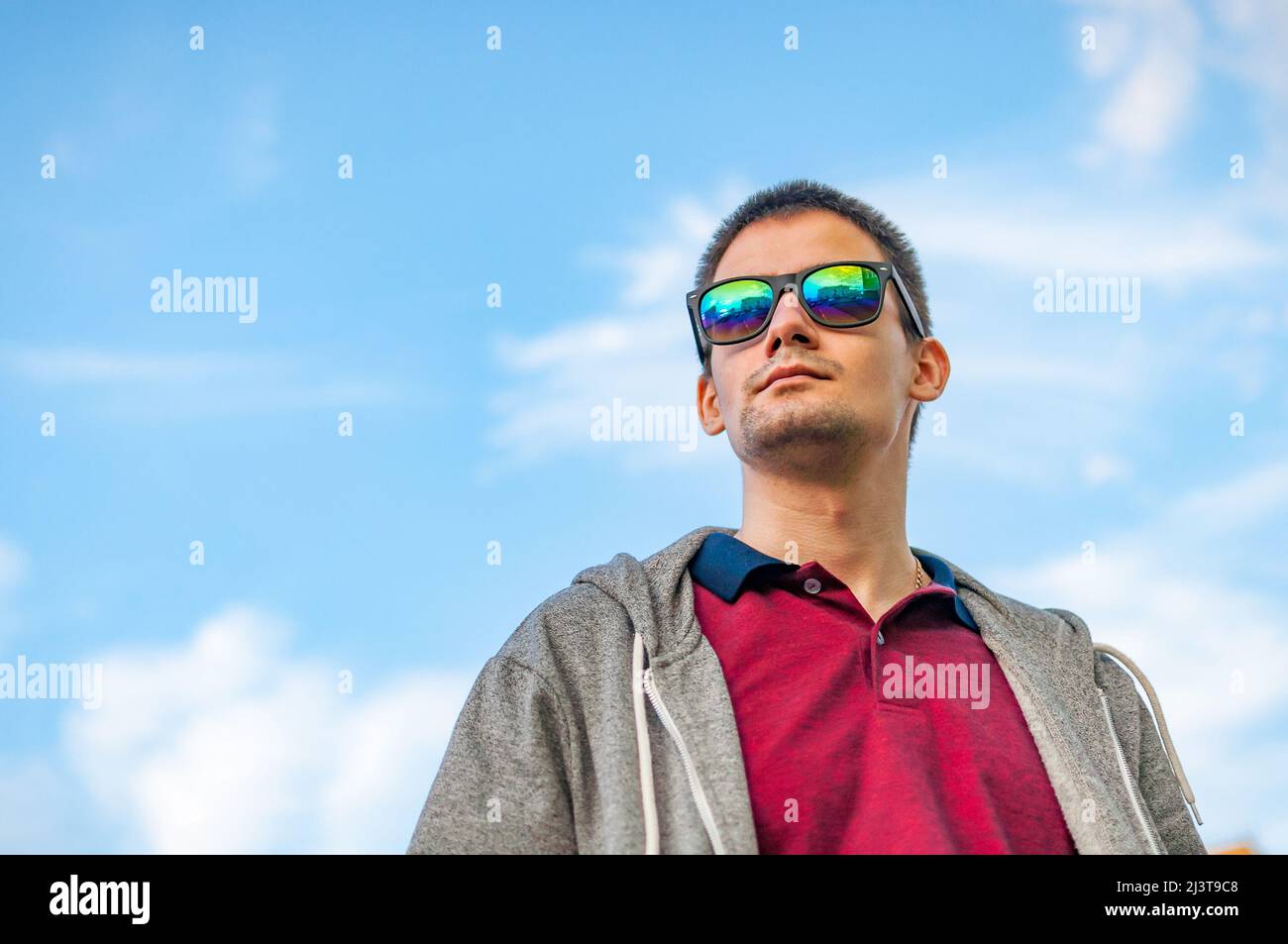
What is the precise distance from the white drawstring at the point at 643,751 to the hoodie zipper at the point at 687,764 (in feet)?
0.09

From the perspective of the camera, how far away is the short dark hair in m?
4.46

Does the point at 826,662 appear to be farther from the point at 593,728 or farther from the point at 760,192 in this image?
the point at 760,192

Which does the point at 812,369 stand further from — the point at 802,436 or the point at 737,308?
the point at 737,308

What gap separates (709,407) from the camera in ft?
14.9

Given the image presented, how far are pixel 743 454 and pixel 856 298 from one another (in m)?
0.69

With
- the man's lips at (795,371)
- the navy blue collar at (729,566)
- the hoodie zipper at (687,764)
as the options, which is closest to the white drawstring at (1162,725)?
the navy blue collar at (729,566)

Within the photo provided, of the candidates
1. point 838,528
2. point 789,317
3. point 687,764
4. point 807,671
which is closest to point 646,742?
point 687,764

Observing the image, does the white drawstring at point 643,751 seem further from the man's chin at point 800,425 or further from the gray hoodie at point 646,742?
the man's chin at point 800,425

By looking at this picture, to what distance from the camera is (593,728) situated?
3.32 m

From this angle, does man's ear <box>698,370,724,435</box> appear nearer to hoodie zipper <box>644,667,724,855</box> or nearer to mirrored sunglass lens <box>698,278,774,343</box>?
mirrored sunglass lens <box>698,278,774,343</box>

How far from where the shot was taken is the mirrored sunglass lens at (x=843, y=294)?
13.4ft

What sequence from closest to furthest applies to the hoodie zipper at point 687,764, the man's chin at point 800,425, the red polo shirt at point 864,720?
the hoodie zipper at point 687,764
the red polo shirt at point 864,720
the man's chin at point 800,425
